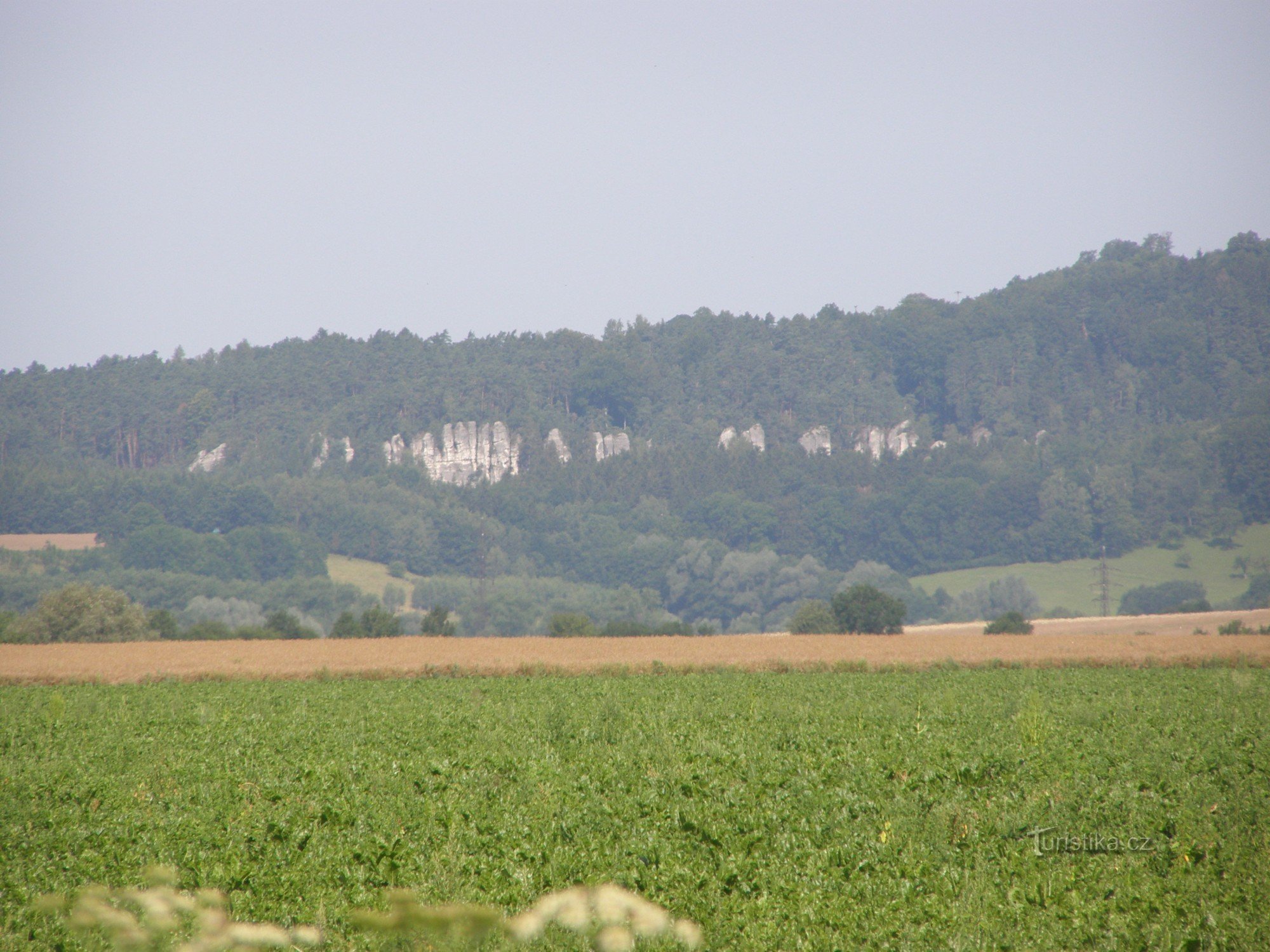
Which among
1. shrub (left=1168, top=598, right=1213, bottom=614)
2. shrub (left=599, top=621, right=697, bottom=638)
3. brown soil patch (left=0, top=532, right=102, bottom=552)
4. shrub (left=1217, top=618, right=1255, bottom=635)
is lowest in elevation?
shrub (left=1168, top=598, right=1213, bottom=614)

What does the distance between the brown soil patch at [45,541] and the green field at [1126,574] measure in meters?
130

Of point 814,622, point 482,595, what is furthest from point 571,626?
point 482,595

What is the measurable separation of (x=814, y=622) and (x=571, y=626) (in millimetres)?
18939

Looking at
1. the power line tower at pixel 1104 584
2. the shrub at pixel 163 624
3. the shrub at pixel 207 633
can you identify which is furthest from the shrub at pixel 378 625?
the power line tower at pixel 1104 584

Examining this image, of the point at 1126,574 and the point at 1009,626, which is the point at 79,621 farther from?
the point at 1126,574

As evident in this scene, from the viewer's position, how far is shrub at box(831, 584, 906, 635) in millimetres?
80625

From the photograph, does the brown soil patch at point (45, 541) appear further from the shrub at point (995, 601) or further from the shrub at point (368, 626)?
the shrub at point (995, 601)

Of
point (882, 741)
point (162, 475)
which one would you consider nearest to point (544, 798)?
point (882, 741)

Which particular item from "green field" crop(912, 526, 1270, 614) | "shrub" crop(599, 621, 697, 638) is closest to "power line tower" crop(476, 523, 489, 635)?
"shrub" crop(599, 621, 697, 638)

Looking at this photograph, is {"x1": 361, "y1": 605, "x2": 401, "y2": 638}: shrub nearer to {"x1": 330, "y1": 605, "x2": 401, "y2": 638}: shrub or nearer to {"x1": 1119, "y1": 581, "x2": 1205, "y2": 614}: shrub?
{"x1": 330, "y1": 605, "x2": 401, "y2": 638}: shrub

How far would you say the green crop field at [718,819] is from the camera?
10.4 metres

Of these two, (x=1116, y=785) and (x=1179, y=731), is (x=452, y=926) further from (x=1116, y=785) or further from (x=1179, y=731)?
(x=1179, y=731)

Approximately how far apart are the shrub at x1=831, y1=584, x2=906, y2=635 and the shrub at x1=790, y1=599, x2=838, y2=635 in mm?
578

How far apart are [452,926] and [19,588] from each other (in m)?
154
